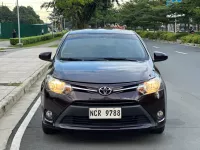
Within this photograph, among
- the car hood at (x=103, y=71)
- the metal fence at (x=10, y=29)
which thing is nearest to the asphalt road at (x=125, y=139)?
the car hood at (x=103, y=71)

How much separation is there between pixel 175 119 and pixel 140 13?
56.4m

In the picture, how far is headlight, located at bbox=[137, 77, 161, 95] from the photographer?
5.10 m

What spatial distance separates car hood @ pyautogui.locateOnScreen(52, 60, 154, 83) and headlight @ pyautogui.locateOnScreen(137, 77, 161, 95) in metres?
0.08

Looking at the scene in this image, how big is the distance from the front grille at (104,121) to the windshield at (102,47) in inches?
51.7

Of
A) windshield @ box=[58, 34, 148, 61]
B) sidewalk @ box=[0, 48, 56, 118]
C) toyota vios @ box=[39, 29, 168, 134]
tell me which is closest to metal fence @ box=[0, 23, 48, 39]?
sidewalk @ box=[0, 48, 56, 118]

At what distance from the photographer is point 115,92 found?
5008mm

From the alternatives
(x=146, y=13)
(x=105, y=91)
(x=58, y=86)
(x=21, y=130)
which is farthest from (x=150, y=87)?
(x=146, y=13)

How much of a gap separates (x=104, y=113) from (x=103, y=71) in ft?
2.07

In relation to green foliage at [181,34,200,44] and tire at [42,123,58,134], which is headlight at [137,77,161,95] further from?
green foliage at [181,34,200,44]

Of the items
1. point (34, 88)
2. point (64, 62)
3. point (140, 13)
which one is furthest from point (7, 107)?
point (140, 13)

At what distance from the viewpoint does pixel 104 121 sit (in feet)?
16.7

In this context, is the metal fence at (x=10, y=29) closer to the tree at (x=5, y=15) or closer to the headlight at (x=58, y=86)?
the headlight at (x=58, y=86)

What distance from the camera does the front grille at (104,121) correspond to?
5.07 meters

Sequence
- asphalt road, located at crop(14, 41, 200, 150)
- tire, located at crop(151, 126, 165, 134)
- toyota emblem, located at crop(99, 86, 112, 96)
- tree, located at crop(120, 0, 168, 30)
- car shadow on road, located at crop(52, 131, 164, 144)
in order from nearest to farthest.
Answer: toyota emblem, located at crop(99, 86, 112, 96) < asphalt road, located at crop(14, 41, 200, 150) < car shadow on road, located at crop(52, 131, 164, 144) < tire, located at crop(151, 126, 165, 134) < tree, located at crop(120, 0, 168, 30)
